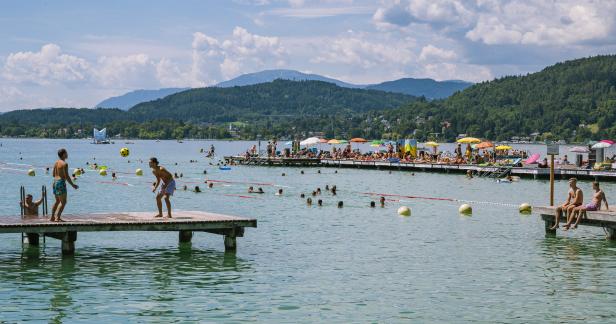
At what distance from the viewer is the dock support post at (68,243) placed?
24.6 metres

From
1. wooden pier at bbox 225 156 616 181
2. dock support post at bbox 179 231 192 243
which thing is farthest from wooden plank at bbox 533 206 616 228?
wooden pier at bbox 225 156 616 181

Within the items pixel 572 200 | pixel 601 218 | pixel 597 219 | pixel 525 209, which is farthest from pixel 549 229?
pixel 525 209

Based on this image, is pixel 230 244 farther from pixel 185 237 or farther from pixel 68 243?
pixel 68 243

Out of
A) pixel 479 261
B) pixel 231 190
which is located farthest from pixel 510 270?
pixel 231 190

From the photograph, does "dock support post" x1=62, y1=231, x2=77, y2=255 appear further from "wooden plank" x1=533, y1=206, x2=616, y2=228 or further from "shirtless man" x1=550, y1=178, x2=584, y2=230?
"wooden plank" x1=533, y1=206, x2=616, y2=228

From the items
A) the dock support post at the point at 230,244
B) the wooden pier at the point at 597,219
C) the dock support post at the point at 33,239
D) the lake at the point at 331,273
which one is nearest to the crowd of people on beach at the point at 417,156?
the lake at the point at 331,273

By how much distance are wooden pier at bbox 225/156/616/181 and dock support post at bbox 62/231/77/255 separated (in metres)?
50.4

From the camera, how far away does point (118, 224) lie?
2411 centimetres

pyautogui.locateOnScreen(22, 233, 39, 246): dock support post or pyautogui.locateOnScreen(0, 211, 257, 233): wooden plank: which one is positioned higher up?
pyautogui.locateOnScreen(0, 211, 257, 233): wooden plank

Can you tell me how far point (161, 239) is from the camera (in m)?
30.1

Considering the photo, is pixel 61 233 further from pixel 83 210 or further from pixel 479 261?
pixel 83 210

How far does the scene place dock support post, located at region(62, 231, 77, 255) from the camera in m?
24.6

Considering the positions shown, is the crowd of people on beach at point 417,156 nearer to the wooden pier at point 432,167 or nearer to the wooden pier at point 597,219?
the wooden pier at point 432,167

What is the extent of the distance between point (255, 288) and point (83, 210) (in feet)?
83.9
